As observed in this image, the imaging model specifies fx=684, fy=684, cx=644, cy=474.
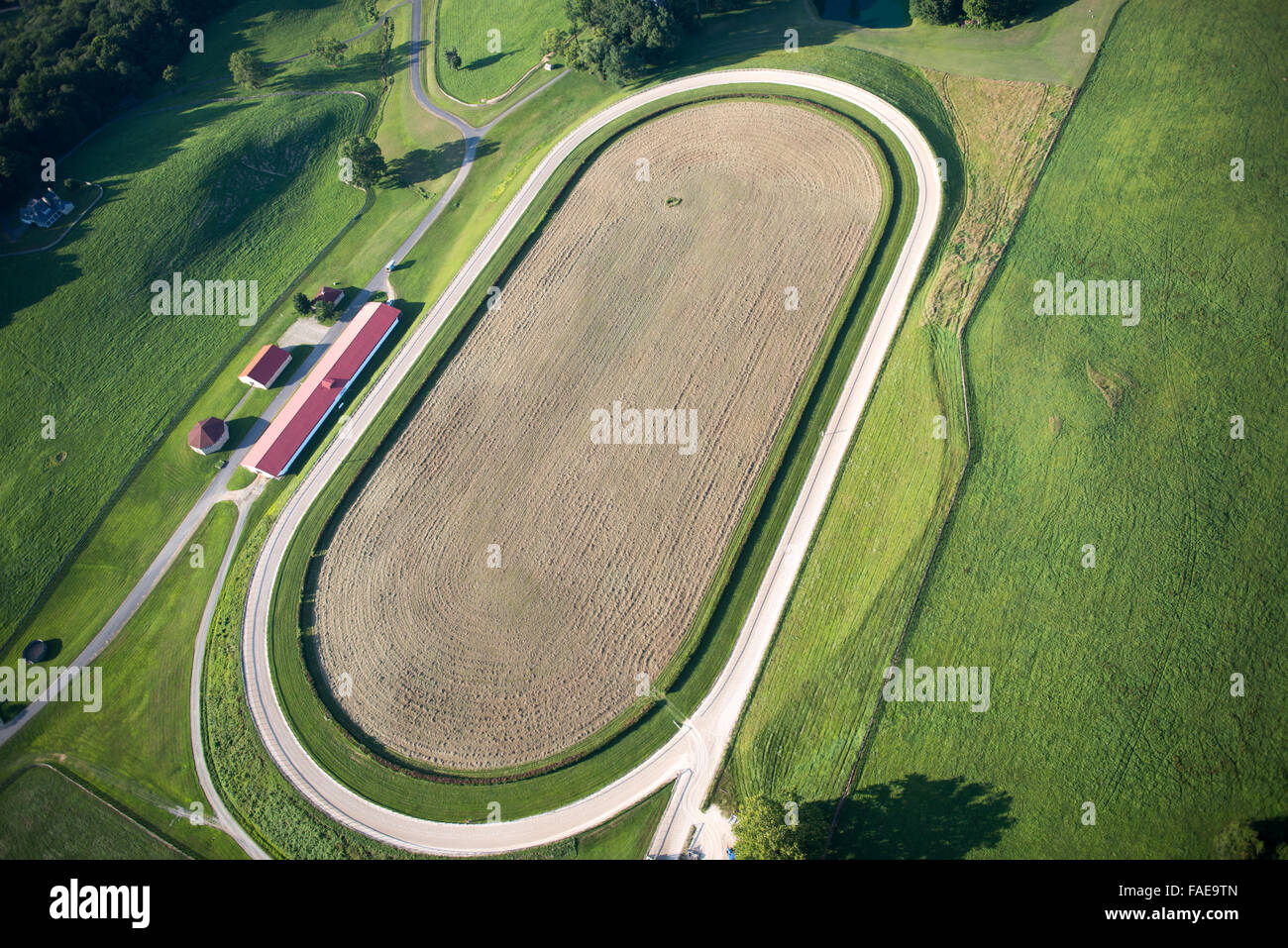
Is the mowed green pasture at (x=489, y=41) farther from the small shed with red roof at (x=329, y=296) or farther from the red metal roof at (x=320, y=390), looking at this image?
the red metal roof at (x=320, y=390)

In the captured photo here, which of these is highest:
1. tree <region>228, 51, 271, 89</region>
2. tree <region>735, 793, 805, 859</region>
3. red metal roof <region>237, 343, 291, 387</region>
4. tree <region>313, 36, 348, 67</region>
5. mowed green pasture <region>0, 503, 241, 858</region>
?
tree <region>313, 36, 348, 67</region>

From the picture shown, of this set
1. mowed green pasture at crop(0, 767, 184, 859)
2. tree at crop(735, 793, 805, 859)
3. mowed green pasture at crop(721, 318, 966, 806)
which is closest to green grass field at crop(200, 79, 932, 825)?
mowed green pasture at crop(721, 318, 966, 806)

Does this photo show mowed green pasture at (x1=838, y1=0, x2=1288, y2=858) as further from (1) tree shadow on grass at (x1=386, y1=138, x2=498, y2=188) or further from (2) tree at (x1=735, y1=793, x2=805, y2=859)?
(1) tree shadow on grass at (x1=386, y1=138, x2=498, y2=188)

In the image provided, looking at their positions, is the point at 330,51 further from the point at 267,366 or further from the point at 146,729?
the point at 146,729

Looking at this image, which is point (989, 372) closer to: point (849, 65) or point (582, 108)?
point (849, 65)

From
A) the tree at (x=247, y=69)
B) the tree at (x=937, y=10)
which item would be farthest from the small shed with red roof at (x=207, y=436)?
the tree at (x=937, y=10)

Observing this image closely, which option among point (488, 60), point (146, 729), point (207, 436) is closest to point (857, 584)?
point (146, 729)
